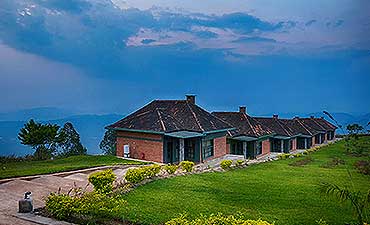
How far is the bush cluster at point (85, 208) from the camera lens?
20.5 ft

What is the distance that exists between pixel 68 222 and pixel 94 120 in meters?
45.0

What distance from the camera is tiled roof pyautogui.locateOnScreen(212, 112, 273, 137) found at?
76.1ft

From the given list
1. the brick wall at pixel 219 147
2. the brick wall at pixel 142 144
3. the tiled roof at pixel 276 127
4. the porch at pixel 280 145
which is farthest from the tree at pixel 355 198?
the tiled roof at pixel 276 127

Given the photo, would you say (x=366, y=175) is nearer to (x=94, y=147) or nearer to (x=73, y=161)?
(x=73, y=161)

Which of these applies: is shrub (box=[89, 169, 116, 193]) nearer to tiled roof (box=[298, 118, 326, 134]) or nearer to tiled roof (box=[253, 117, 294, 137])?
tiled roof (box=[253, 117, 294, 137])

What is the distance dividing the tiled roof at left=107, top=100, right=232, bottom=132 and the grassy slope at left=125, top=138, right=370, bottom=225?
235 inches

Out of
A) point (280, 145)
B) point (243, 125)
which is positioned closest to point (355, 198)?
point (243, 125)

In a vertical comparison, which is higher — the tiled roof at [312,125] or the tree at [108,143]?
the tiled roof at [312,125]

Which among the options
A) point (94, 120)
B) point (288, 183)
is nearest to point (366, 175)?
point (288, 183)

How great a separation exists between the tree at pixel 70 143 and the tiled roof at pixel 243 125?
9.65 m

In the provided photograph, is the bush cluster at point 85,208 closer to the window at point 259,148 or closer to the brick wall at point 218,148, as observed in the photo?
the brick wall at point 218,148

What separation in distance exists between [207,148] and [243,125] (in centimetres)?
608

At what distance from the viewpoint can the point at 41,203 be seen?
7605mm

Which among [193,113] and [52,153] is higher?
[193,113]
